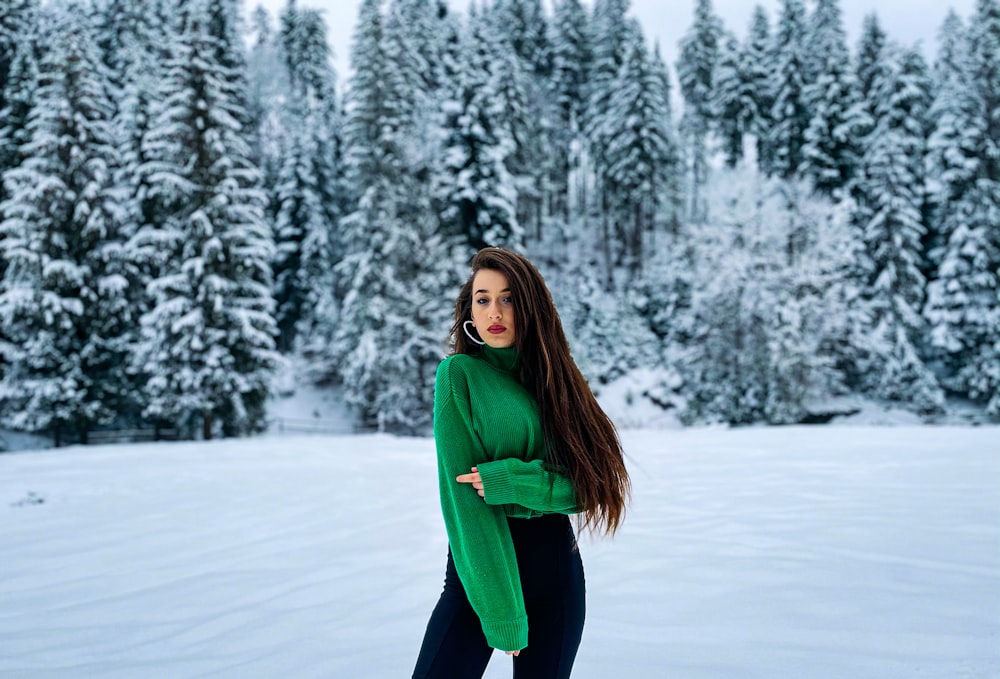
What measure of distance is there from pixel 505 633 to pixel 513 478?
0.43 metres

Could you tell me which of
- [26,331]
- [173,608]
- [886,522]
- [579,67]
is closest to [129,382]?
[26,331]

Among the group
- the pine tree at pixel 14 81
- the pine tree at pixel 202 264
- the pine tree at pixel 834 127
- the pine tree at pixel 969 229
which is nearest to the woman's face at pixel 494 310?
the pine tree at pixel 202 264

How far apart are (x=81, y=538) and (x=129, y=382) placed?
1611cm

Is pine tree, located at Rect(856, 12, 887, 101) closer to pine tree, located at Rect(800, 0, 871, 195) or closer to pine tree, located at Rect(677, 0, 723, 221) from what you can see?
pine tree, located at Rect(800, 0, 871, 195)

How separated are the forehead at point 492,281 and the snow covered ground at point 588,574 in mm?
2113

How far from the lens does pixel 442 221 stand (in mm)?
23797

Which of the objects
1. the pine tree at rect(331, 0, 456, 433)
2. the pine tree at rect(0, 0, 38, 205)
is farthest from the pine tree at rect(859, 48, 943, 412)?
the pine tree at rect(0, 0, 38, 205)

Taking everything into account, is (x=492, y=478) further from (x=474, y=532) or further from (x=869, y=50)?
(x=869, y=50)

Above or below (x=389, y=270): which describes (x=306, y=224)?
above

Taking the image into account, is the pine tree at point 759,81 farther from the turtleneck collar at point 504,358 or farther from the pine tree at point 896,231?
the turtleneck collar at point 504,358

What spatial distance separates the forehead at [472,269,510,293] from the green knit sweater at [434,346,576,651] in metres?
0.20

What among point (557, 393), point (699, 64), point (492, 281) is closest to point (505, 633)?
point (557, 393)

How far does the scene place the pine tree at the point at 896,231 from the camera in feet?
84.3

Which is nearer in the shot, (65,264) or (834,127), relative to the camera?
(65,264)
